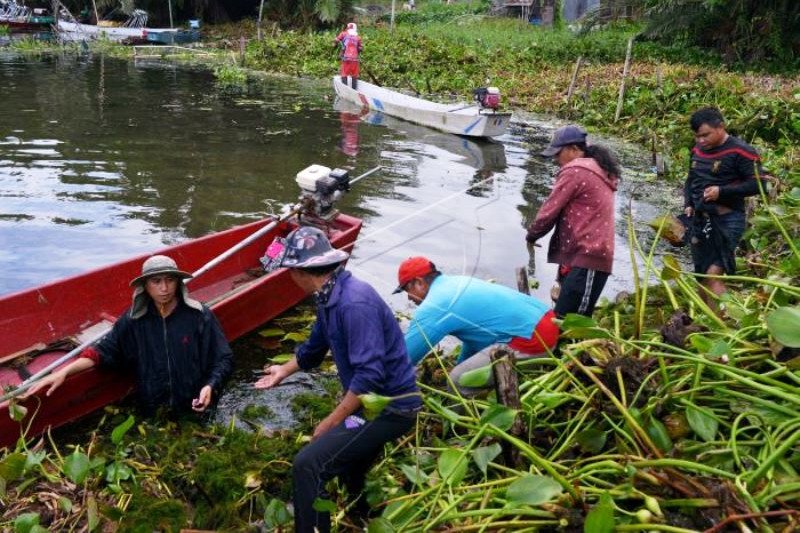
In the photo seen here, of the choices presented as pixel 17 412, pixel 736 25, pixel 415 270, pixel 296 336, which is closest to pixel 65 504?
pixel 17 412

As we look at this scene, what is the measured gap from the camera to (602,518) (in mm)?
2322

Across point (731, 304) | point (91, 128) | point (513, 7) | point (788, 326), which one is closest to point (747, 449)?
point (788, 326)

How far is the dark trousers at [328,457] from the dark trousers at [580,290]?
2.23 meters

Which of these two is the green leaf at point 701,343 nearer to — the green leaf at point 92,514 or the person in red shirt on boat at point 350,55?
the green leaf at point 92,514

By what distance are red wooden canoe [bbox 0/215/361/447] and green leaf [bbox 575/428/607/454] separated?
145 inches

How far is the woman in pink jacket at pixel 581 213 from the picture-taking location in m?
5.12

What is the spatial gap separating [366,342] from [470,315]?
108cm

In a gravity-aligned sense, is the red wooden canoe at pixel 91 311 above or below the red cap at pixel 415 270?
below

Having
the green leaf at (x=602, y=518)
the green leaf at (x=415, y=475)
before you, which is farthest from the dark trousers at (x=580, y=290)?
the green leaf at (x=602, y=518)

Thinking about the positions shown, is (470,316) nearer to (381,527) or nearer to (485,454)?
(485,454)

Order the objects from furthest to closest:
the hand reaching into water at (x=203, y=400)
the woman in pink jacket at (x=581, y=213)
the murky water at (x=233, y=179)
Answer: the murky water at (x=233, y=179) < the woman in pink jacket at (x=581, y=213) < the hand reaching into water at (x=203, y=400)

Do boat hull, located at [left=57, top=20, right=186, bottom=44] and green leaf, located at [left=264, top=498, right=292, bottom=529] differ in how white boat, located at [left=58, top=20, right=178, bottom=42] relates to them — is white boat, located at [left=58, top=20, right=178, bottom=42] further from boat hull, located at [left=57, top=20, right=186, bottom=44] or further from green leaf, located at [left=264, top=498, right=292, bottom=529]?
green leaf, located at [left=264, top=498, right=292, bottom=529]

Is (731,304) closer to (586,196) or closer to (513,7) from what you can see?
(586,196)

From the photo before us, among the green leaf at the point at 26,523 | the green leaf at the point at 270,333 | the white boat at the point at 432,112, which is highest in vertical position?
the white boat at the point at 432,112
